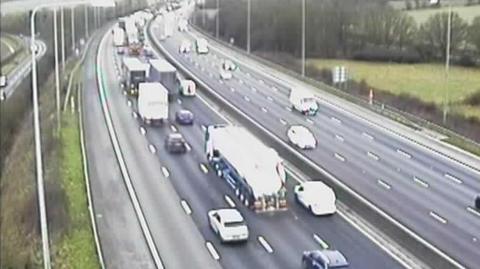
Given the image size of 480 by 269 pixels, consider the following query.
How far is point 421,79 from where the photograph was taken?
3164 inches

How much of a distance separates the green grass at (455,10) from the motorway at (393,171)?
86.3 feet

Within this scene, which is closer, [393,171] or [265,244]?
[265,244]

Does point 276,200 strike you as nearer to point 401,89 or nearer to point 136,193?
point 136,193

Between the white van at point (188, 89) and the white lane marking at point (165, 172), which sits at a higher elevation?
the white van at point (188, 89)

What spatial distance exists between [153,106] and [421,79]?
110 feet

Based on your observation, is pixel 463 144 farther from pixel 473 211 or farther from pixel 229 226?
pixel 229 226

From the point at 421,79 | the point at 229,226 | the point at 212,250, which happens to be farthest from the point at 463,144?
the point at 421,79

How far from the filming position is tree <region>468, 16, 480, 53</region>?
269ft

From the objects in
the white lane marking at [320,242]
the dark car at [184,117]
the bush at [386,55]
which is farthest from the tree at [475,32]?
the white lane marking at [320,242]

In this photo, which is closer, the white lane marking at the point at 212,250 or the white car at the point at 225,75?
the white lane marking at the point at 212,250

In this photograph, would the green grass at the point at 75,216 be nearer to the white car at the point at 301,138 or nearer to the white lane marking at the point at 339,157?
the white car at the point at 301,138

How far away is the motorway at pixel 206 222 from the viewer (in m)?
30.5

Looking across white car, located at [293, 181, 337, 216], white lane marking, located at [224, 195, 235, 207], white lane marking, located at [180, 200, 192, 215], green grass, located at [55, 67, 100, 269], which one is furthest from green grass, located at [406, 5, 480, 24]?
white lane marking, located at [180, 200, 192, 215]

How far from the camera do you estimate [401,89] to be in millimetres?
74312
